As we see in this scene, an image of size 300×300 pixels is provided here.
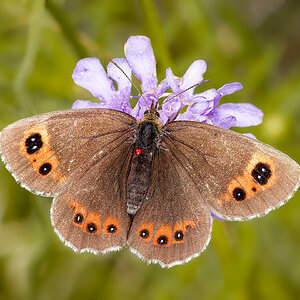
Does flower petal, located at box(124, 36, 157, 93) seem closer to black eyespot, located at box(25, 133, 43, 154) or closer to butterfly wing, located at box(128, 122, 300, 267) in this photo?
butterfly wing, located at box(128, 122, 300, 267)

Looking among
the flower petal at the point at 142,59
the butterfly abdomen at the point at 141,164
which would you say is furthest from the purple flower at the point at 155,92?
the butterfly abdomen at the point at 141,164

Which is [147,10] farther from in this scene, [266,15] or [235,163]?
[266,15]

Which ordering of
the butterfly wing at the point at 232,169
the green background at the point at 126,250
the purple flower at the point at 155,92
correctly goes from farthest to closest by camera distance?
the green background at the point at 126,250
the purple flower at the point at 155,92
the butterfly wing at the point at 232,169

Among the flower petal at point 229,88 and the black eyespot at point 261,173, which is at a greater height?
the flower petal at point 229,88

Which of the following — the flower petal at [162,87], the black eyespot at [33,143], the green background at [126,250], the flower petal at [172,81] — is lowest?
the green background at [126,250]

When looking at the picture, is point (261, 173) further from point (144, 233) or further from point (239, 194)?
point (144, 233)

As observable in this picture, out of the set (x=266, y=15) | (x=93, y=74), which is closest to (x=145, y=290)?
(x=93, y=74)

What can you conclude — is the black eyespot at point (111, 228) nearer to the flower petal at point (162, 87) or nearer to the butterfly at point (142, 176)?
the butterfly at point (142, 176)
